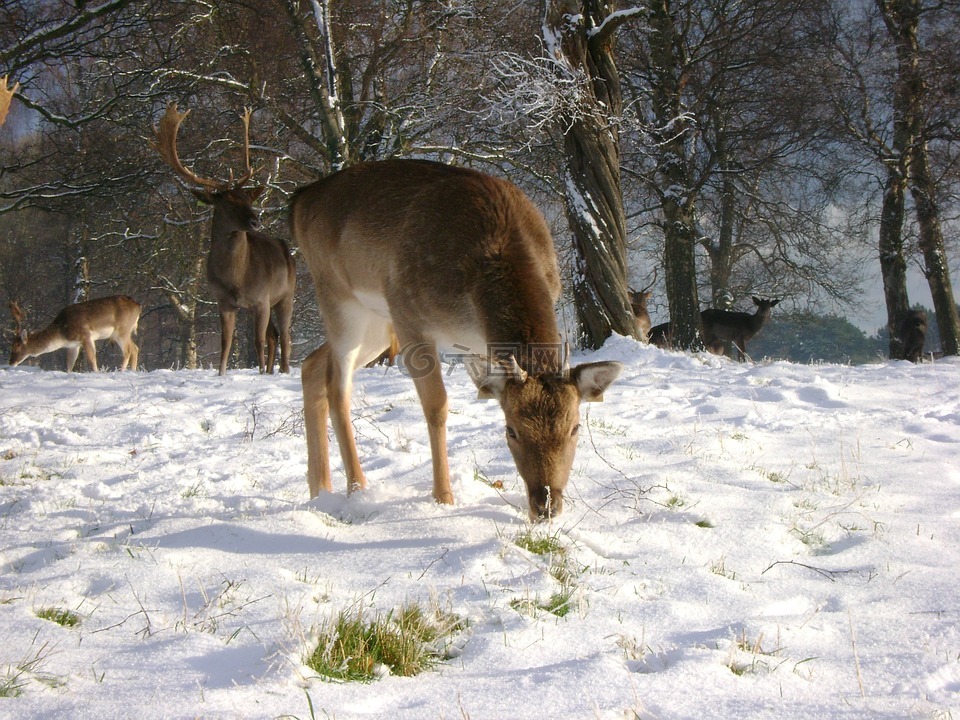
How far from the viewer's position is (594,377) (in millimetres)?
3582

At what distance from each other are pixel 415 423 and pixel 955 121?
15.6 meters

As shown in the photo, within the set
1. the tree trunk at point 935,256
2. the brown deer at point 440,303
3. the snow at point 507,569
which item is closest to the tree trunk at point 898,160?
the tree trunk at point 935,256

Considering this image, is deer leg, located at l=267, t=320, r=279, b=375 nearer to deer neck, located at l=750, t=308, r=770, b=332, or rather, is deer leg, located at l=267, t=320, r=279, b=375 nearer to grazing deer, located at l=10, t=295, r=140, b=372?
grazing deer, located at l=10, t=295, r=140, b=372

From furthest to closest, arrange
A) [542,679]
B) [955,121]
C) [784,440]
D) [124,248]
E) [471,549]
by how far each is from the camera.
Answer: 1. [124,248]
2. [955,121]
3. [784,440]
4. [471,549]
5. [542,679]

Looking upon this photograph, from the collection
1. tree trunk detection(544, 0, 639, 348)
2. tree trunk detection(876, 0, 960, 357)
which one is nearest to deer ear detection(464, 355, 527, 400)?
tree trunk detection(544, 0, 639, 348)

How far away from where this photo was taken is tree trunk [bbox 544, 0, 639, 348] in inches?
433

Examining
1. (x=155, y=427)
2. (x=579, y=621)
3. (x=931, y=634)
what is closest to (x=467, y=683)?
(x=579, y=621)

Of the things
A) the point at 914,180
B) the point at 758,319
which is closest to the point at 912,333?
the point at 914,180

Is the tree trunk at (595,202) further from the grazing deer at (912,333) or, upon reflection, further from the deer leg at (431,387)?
the grazing deer at (912,333)

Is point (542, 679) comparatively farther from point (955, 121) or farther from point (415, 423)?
point (955, 121)

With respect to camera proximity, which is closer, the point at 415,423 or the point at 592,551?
the point at 592,551

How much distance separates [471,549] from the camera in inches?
128

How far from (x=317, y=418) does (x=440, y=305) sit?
1.36 meters

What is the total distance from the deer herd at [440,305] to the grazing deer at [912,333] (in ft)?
52.8
